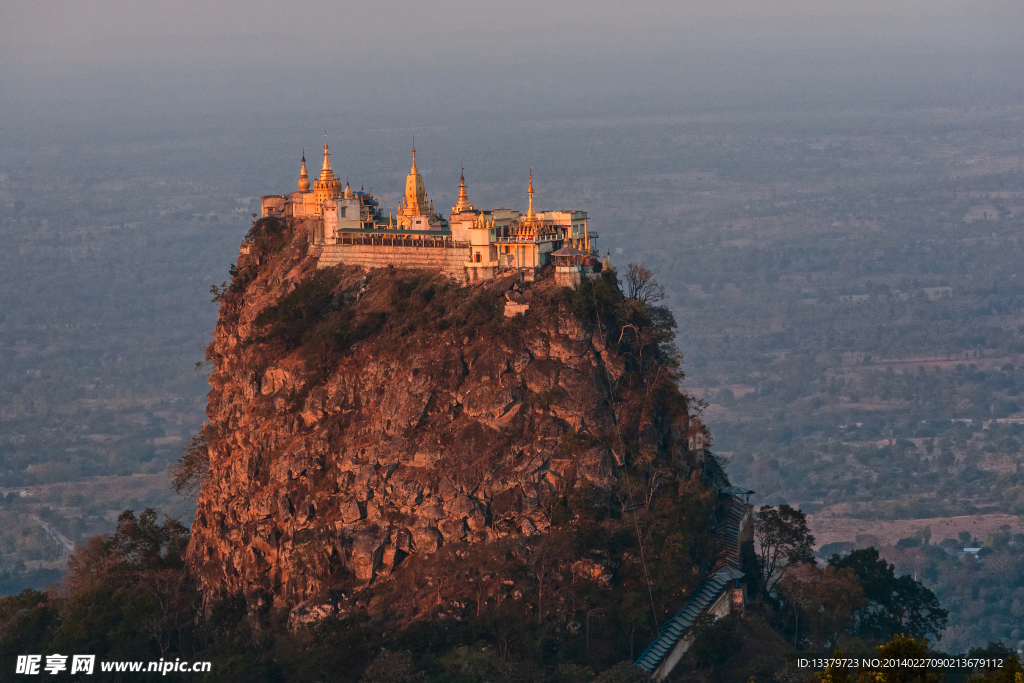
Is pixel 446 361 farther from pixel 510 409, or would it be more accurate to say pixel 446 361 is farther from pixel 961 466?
pixel 961 466

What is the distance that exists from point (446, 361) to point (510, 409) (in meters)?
3.22

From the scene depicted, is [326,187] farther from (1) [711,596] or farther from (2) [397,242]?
(1) [711,596]

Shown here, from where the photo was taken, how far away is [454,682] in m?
64.0

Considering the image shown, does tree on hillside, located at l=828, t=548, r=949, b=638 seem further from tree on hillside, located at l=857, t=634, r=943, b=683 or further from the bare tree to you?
tree on hillside, located at l=857, t=634, r=943, b=683

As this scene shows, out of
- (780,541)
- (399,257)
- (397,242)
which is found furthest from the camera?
(397,242)

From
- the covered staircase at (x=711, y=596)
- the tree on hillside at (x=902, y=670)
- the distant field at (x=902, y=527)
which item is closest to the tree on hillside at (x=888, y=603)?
the covered staircase at (x=711, y=596)

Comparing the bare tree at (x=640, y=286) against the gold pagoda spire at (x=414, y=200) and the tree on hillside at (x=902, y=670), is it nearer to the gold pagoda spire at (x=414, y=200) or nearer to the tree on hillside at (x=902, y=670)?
the gold pagoda spire at (x=414, y=200)

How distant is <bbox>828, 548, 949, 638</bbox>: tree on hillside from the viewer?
75125 millimetres

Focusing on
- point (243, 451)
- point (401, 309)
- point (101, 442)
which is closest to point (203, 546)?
point (243, 451)

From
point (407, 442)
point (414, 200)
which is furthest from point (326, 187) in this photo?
point (407, 442)

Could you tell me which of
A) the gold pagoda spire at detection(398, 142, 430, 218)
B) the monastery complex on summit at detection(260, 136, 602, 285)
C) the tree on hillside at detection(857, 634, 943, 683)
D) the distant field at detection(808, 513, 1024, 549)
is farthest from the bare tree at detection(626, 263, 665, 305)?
the distant field at detection(808, 513, 1024, 549)

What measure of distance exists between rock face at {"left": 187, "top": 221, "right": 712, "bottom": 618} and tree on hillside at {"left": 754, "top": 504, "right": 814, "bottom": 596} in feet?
13.0

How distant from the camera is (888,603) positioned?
76062 millimetres

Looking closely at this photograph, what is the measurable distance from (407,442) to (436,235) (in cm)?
897
